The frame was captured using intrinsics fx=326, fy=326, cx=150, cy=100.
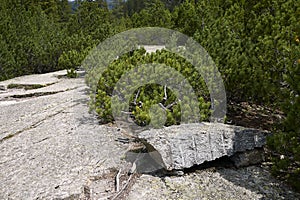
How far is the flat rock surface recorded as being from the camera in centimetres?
348

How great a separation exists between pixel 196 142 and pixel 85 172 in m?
1.36

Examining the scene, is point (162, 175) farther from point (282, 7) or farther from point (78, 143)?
point (282, 7)

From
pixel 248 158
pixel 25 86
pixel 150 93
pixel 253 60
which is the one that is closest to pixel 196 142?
pixel 248 158

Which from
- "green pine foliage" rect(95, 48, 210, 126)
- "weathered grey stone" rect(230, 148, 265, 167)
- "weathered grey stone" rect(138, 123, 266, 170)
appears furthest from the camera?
"green pine foliage" rect(95, 48, 210, 126)

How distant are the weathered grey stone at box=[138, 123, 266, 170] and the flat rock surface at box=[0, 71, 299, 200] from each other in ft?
0.69

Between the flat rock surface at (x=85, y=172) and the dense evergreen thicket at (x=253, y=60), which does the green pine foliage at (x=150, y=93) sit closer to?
the dense evergreen thicket at (x=253, y=60)

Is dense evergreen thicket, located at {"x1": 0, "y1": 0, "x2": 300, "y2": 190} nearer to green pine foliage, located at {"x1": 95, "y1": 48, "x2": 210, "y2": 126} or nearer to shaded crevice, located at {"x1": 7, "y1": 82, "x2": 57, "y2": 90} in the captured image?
green pine foliage, located at {"x1": 95, "y1": 48, "x2": 210, "y2": 126}

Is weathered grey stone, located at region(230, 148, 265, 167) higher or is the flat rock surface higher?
weathered grey stone, located at region(230, 148, 265, 167)

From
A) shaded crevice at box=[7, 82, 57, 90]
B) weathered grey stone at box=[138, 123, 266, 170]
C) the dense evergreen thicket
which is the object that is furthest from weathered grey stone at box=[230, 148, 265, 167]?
shaded crevice at box=[7, 82, 57, 90]

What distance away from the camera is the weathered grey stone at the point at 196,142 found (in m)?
3.73

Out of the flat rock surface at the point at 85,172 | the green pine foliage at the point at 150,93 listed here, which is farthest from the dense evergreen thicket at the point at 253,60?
the flat rock surface at the point at 85,172

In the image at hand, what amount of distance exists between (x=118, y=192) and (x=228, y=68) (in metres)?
2.71

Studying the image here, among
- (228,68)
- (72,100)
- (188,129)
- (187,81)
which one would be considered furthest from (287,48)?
(72,100)

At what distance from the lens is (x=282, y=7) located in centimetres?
500
